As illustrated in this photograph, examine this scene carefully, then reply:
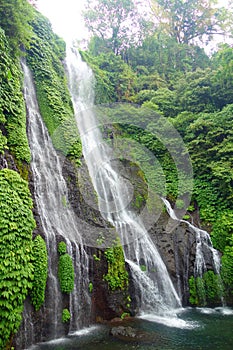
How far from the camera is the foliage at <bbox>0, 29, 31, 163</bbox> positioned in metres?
8.78

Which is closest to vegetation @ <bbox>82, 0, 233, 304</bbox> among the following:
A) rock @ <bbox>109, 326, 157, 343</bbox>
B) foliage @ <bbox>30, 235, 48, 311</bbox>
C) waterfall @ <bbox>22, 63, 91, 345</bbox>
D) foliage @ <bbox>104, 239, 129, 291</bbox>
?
foliage @ <bbox>104, 239, 129, 291</bbox>

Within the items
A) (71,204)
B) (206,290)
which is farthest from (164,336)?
(71,204)

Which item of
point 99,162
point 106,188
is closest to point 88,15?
point 99,162

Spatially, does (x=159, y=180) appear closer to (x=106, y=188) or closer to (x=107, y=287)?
(x=106, y=188)

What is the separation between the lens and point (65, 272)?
7.83 meters

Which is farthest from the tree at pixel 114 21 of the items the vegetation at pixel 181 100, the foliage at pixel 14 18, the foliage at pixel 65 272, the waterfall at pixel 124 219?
the foliage at pixel 65 272

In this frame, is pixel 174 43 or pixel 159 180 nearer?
pixel 159 180

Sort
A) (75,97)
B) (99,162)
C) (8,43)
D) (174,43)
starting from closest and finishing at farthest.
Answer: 1. (8,43)
2. (99,162)
3. (75,97)
4. (174,43)

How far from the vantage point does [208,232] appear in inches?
518

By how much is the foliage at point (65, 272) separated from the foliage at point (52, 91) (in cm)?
428

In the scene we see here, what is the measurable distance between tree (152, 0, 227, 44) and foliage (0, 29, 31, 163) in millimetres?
22496

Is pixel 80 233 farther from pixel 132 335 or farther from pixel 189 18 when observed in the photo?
pixel 189 18

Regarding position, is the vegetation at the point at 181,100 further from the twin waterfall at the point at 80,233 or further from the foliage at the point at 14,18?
the foliage at the point at 14,18

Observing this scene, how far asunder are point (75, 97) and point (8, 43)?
7708 millimetres
